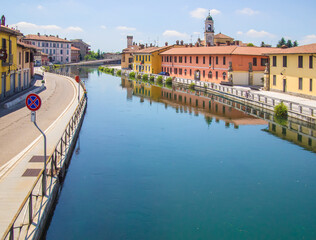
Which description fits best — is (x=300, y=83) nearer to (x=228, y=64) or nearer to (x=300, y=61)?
(x=300, y=61)

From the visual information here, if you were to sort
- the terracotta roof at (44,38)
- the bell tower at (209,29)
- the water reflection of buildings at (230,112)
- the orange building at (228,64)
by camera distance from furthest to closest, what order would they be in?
1. the terracotta roof at (44,38)
2. the bell tower at (209,29)
3. the orange building at (228,64)
4. the water reflection of buildings at (230,112)

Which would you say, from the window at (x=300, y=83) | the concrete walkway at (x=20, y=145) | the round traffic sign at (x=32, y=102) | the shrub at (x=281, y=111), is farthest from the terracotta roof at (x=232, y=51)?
the round traffic sign at (x=32, y=102)

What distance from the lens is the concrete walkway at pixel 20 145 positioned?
1160 cm

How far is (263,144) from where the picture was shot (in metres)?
24.5

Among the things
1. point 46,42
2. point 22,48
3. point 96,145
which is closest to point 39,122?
point 96,145

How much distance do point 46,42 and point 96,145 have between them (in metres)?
125

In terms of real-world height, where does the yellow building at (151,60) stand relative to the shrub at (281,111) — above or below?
above

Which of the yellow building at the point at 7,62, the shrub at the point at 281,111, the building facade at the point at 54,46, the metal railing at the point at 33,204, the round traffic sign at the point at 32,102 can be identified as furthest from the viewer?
the building facade at the point at 54,46

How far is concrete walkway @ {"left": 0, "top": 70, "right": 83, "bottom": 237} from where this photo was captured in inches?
457

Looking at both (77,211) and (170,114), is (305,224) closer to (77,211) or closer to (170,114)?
(77,211)

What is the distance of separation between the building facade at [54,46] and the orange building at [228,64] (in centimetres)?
8240

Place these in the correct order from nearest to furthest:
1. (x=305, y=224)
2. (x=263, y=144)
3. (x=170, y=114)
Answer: (x=305, y=224) < (x=263, y=144) < (x=170, y=114)

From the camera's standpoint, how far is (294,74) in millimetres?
42375

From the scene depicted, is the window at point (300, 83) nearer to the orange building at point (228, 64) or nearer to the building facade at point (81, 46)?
the orange building at point (228, 64)
